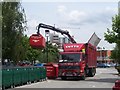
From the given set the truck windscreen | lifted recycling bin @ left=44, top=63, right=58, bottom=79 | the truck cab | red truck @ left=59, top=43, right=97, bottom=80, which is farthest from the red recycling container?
the truck windscreen

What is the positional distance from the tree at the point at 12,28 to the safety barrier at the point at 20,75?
3.41 metres

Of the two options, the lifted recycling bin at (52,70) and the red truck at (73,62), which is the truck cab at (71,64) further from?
the lifted recycling bin at (52,70)

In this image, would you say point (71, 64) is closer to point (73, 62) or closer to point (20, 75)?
point (73, 62)

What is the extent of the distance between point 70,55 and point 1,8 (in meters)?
7.64

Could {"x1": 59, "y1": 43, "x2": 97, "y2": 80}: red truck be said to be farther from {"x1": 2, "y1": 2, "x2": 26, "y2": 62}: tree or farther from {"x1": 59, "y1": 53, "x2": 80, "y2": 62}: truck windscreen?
{"x1": 2, "y1": 2, "x2": 26, "y2": 62}: tree

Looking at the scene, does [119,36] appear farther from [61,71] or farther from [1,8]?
[1,8]

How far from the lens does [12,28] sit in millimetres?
33500

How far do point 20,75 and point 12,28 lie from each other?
8006 mm

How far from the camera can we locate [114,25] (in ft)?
115

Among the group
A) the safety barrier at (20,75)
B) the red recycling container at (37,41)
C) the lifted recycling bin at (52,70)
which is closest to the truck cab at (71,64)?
the safety barrier at (20,75)

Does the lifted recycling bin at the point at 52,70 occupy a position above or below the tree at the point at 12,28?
below

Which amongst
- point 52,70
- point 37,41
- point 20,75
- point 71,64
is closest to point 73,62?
point 71,64

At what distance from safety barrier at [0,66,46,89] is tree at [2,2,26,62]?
11.2 ft

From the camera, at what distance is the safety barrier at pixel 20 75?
2304cm
